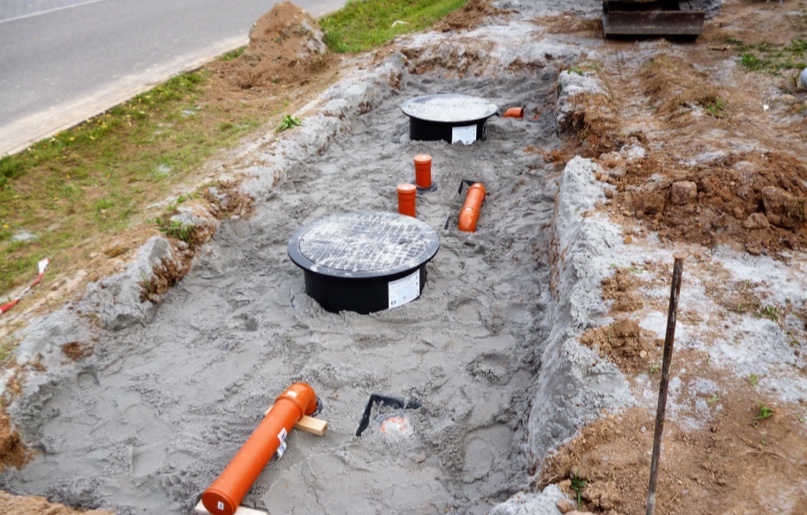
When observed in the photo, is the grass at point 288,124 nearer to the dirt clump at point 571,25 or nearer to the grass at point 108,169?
the grass at point 108,169

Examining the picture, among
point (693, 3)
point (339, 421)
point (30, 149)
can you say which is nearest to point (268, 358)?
point (339, 421)

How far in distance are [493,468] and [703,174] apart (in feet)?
9.87

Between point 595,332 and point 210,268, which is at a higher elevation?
point 595,332

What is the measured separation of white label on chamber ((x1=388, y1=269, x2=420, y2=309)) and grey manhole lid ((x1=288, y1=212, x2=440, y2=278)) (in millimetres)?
123

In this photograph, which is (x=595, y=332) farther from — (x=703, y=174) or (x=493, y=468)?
(x=703, y=174)

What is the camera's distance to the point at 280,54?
998cm

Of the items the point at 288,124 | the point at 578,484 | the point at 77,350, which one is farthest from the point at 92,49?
the point at 578,484

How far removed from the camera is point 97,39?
10.5m

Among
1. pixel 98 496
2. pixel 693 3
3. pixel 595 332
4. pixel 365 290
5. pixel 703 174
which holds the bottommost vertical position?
pixel 98 496

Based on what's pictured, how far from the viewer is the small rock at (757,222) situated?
4.08 m

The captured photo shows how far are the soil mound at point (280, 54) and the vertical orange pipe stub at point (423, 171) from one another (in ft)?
14.1

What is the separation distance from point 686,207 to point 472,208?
1.93 metres

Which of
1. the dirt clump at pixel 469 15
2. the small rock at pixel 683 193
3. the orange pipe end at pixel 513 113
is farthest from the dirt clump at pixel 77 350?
Result: the dirt clump at pixel 469 15

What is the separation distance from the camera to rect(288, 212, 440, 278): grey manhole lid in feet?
14.3
